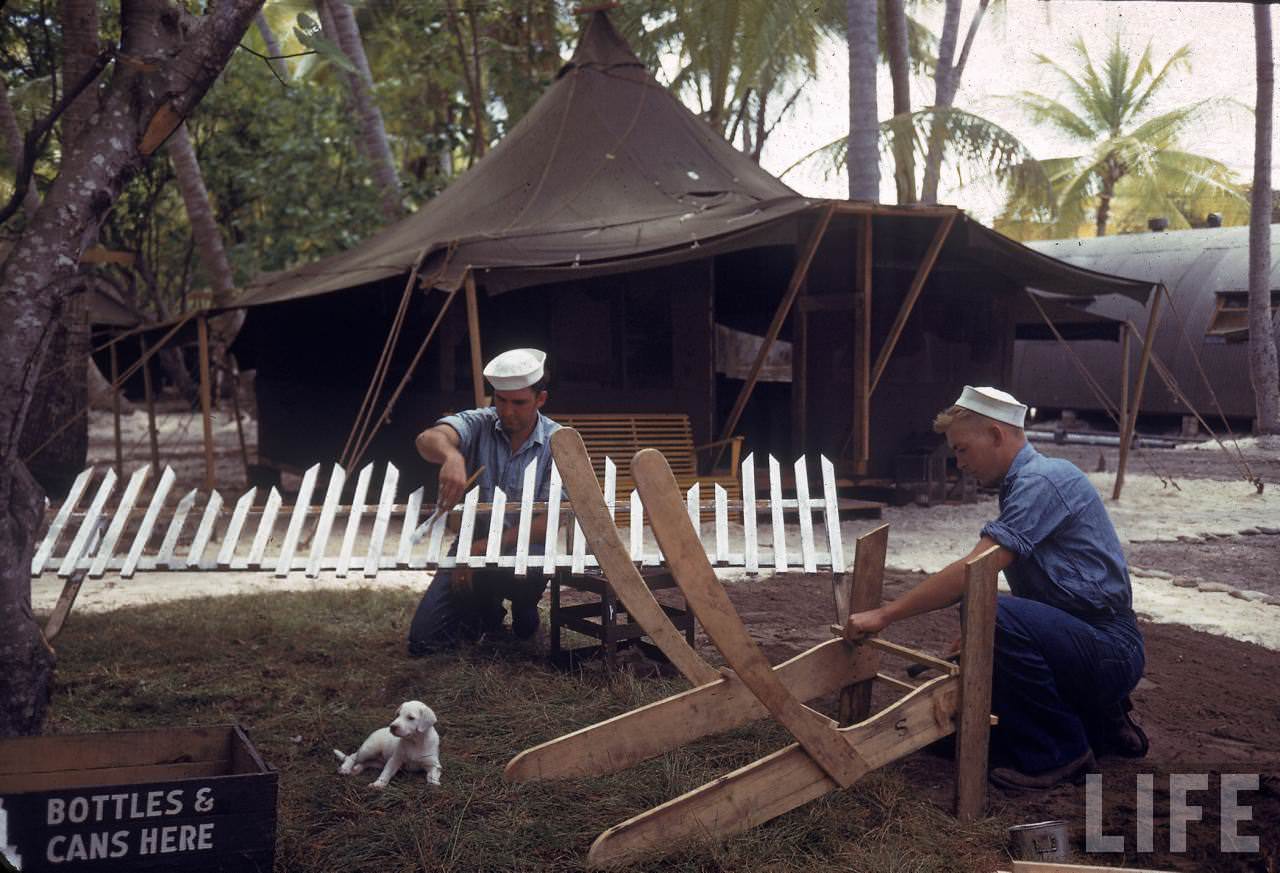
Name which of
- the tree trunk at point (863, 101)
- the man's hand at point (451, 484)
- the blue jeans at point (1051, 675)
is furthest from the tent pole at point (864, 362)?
the blue jeans at point (1051, 675)

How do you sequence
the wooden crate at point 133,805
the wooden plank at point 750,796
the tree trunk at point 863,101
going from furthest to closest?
the tree trunk at point 863,101, the wooden plank at point 750,796, the wooden crate at point 133,805

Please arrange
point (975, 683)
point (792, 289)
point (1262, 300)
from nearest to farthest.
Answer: point (975, 683) < point (792, 289) < point (1262, 300)

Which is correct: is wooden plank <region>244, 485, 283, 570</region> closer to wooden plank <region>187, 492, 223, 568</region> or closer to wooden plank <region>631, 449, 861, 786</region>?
wooden plank <region>187, 492, 223, 568</region>

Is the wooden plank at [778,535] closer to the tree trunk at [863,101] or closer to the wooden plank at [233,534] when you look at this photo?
the wooden plank at [233,534]

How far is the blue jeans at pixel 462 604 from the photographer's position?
5051mm

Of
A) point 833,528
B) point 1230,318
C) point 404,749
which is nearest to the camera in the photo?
point 404,749

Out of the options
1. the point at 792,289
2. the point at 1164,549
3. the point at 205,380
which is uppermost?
the point at 792,289

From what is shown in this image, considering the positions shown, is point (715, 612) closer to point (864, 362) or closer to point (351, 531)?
point (351, 531)

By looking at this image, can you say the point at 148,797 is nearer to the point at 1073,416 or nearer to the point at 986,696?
the point at 986,696

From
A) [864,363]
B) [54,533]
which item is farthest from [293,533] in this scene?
[864,363]

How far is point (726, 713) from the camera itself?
3.29m

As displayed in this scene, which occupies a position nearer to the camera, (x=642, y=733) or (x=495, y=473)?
(x=642, y=733)

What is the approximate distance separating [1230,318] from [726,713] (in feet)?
57.7

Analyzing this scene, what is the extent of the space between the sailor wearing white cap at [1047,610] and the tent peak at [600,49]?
30.0 ft
